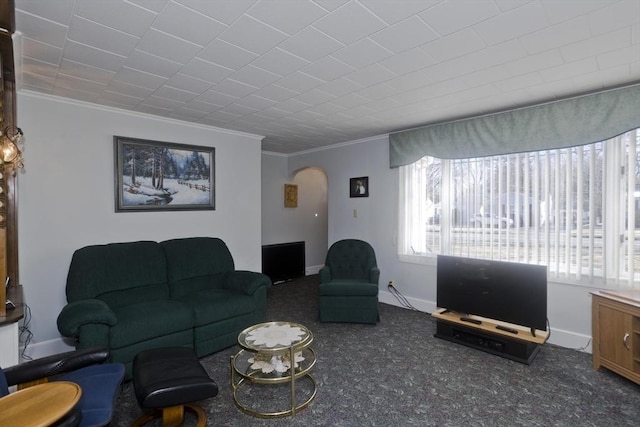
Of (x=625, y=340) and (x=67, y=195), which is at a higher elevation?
(x=67, y=195)

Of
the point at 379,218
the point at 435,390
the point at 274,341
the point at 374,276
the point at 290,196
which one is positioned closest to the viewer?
the point at 274,341

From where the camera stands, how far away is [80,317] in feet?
7.69

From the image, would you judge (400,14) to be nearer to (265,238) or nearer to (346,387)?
(346,387)

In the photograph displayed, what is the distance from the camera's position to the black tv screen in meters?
2.91

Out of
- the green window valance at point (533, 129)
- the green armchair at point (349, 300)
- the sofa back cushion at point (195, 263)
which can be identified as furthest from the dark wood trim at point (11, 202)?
the green window valance at point (533, 129)

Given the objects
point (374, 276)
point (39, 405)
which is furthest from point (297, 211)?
point (39, 405)

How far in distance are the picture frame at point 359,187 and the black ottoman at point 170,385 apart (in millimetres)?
3419

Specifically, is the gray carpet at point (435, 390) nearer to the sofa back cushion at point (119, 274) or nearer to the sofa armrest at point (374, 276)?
the sofa armrest at point (374, 276)

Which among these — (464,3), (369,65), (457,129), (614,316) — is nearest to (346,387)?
(614,316)

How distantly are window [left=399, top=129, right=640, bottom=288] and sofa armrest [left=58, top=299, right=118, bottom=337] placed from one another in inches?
140

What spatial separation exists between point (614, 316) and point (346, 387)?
2260 millimetres

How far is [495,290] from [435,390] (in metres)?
1.30

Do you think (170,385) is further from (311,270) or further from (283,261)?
(311,270)

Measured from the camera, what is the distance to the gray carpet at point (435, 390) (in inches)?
82.3
